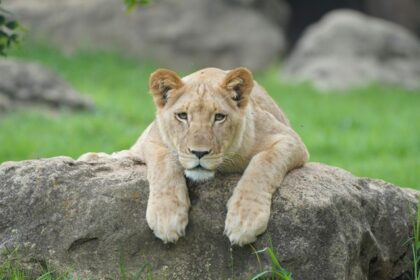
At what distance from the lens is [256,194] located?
457 centimetres

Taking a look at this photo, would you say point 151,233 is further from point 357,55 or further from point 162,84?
point 357,55

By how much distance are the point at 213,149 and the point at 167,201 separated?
36 cm

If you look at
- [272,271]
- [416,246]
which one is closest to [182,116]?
[272,271]

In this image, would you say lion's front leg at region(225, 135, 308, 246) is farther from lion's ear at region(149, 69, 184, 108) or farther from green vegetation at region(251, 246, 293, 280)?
lion's ear at region(149, 69, 184, 108)

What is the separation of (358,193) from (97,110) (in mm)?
8091

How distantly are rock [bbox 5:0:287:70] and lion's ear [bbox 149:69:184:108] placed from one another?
38.4 feet

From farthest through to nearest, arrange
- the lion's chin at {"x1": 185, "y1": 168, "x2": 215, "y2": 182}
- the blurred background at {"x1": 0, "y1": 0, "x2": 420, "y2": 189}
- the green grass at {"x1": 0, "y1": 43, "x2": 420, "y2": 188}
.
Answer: the blurred background at {"x1": 0, "y1": 0, "x2": 420, "y2": 189} → the green grass at {"x1": 0, "y1": 43, "x2": 420, "y2": 188} → the lion's chin at {"x1": 185, "y1": 168, "x2": 215, "y2": 182}

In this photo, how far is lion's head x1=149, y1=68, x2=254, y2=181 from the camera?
14.8 ft

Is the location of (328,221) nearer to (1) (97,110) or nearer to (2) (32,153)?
(2) (32,153)

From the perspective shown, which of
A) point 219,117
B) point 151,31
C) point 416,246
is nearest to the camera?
point 219,117

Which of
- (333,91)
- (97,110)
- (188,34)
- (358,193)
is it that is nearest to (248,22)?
(188,34)

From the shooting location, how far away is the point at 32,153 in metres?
10.1

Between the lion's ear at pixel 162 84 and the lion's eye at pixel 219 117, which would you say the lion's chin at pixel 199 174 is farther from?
the lion's ear at pixel 162 84

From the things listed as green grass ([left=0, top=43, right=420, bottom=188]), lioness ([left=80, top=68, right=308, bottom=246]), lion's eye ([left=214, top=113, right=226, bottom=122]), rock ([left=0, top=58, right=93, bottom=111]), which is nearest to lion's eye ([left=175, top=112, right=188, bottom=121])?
lioness ([left=80, top=68, right=308, bottom=246])
